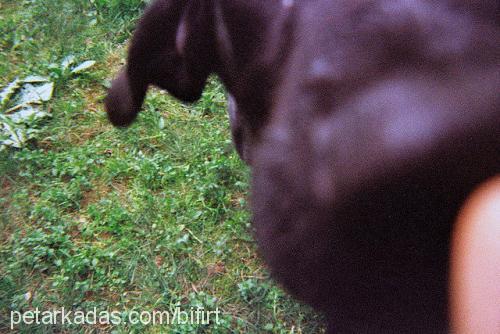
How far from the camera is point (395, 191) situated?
822 mm

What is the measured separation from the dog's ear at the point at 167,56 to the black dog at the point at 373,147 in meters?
0.35

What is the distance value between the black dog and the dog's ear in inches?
13.9

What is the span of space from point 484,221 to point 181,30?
1.00 metres

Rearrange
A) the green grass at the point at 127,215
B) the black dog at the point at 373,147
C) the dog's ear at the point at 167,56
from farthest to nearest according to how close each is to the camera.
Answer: the green grass at the point at 127,215, the dog's ear at the point at 167,56, the black dog at the point at 373,147

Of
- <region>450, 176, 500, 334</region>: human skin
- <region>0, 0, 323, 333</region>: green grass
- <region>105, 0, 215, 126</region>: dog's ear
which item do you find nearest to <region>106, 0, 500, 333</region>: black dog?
<region>450, 176, 500, 334</region>: human skin

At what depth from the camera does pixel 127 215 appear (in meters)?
2.49

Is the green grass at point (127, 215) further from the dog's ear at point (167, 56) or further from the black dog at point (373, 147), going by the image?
the black dog at point (373, 147)

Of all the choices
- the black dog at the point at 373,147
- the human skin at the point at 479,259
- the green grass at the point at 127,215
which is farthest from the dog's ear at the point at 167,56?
the human skin at the point at 479,259

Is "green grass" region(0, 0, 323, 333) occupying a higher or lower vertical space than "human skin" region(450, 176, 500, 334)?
higher

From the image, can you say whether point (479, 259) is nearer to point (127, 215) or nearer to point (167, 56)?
point (167, 56)

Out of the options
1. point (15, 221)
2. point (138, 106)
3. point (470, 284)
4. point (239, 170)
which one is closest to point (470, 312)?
point (470, 284)

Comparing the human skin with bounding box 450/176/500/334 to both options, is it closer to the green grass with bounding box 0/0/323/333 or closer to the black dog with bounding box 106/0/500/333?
the black dog with bounding box 106/0/500/333

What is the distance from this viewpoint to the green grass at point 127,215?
7.30 ft

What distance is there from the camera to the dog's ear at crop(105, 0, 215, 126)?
4.99ft
